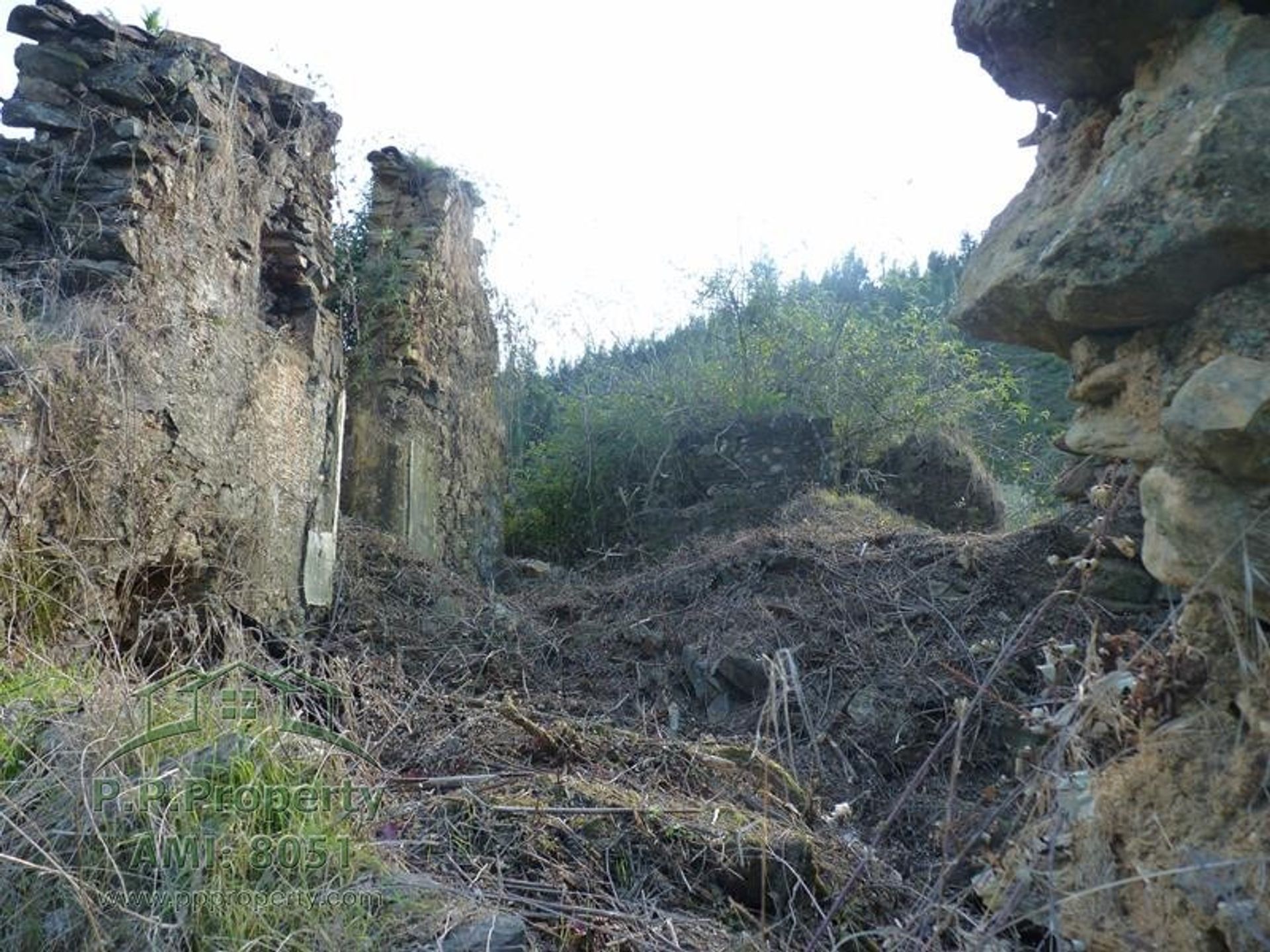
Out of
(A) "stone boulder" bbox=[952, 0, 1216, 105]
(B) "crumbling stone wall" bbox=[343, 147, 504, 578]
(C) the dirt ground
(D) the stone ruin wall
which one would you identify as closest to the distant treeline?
(B) "crumbling stone wall" bbox=[343, 147, 504, 578]

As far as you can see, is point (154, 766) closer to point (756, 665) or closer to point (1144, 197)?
point (1144, 197)

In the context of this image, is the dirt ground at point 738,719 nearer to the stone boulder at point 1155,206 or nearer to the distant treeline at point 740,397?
the stone boulder at point 1155,206

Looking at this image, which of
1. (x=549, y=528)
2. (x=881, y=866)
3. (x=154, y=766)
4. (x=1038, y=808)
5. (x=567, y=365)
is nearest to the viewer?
(x=1038, y=808)

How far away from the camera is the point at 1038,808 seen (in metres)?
2.50

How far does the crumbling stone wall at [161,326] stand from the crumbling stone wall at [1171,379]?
383cm

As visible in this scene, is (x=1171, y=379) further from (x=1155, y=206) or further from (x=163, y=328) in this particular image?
(x=163, y=328)

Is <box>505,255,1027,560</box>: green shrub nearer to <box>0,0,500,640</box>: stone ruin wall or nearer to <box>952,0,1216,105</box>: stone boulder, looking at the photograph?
<box>0,0,500,640</box>: stone ruin wall

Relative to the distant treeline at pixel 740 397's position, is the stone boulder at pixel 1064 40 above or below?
below

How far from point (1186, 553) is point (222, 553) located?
4.86m

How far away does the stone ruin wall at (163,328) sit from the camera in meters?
4.80

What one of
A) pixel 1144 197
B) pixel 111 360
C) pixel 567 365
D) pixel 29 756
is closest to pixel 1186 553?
pixel 1144 197

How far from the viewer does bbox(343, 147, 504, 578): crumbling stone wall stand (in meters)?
8.77

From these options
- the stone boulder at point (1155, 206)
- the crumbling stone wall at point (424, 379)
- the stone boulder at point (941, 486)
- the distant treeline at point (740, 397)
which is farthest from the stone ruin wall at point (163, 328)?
the stone boulder at point (941, 486)

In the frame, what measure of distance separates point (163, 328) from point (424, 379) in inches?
153
